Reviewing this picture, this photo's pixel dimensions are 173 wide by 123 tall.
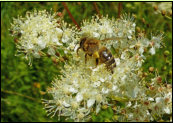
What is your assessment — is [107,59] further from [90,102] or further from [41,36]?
[41,36]

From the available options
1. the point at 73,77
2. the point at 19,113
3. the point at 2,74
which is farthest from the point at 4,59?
the point at 73,77

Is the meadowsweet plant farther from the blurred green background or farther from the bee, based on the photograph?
the blurred green background

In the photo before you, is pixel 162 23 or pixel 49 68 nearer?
pixel 49 68

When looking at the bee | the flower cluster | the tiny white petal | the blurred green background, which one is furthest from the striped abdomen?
the blurred green background

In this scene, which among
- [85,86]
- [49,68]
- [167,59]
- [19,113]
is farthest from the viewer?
[19,113]

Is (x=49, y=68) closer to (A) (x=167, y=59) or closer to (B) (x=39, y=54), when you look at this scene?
(B) (x=39, y=54)

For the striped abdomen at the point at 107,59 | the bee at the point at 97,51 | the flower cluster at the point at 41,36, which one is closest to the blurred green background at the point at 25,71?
the flower cluster at the point at 41,36

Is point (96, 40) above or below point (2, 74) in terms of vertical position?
above
